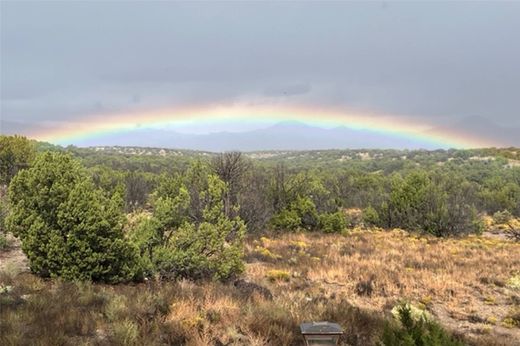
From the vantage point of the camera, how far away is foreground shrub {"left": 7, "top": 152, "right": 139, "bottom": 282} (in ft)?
33.6

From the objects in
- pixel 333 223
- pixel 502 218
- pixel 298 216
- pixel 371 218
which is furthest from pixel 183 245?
pixel 502 218

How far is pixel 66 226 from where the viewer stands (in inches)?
408

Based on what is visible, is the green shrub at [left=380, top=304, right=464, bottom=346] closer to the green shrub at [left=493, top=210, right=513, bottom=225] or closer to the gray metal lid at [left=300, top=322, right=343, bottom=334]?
the gray metal lid at [left=300, top=322, right=343, bottom=334]

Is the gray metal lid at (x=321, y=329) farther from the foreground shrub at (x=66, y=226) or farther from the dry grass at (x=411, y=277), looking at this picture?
the foreground shrub at (x=66, y=226)

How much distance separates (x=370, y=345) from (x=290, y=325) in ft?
4.96

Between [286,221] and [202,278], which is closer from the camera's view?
[202,278]

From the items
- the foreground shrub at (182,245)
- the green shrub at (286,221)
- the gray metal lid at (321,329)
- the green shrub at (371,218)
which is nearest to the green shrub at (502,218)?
the green shrub at (371,218)

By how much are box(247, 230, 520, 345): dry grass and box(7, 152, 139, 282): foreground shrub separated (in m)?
4.32

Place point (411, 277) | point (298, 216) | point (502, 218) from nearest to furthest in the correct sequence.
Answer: point (411, 277), point (298, 216), point (502, 218)

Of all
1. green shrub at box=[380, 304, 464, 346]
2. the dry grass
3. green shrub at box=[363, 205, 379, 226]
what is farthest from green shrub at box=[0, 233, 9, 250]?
green shrub at box=[363, 205, 379, 226]

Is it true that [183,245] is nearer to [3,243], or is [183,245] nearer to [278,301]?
[278,301]

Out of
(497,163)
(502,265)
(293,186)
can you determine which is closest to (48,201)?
(502,265)

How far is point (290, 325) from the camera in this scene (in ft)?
27.9

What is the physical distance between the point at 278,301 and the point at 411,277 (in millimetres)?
7883
